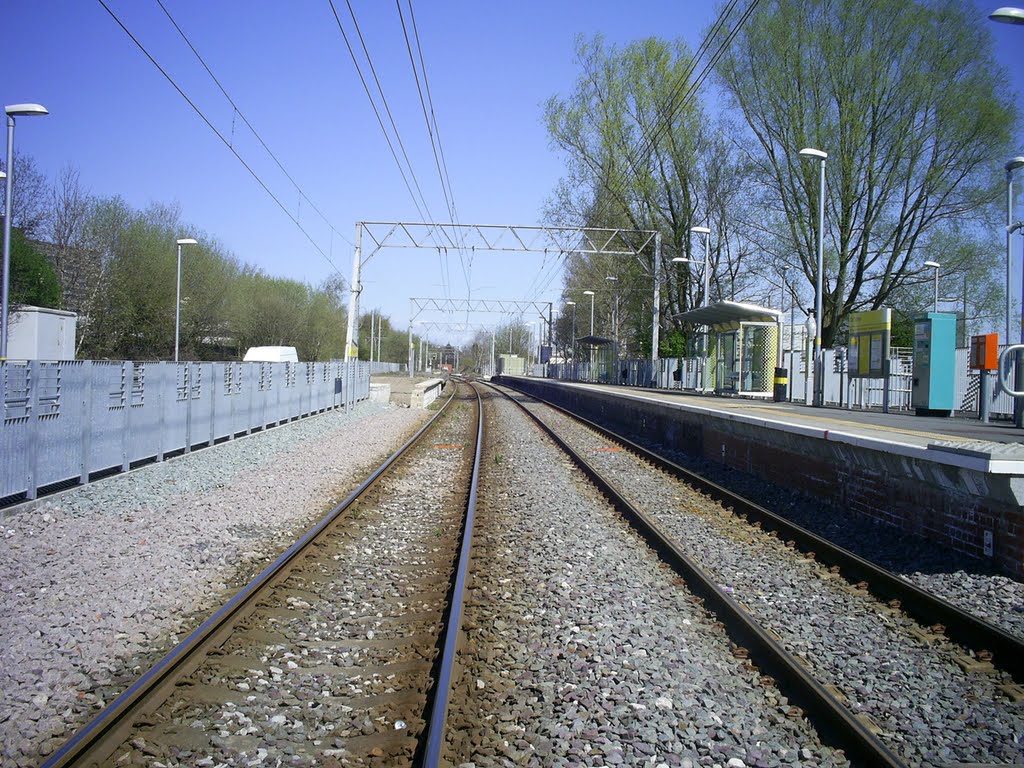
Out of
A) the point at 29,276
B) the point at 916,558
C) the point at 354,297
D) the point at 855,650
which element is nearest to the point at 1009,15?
the point at 916,558

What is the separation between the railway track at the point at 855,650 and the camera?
407 centimetres

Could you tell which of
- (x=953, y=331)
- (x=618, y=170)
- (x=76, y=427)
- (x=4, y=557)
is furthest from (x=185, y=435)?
(x=618, y=170)

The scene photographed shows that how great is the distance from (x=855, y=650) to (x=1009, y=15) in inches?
503

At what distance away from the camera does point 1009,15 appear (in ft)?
45.0

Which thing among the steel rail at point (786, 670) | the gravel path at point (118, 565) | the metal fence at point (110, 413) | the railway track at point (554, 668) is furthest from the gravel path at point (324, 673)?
the metal fence at point (110, 413)

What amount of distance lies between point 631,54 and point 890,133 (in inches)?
502

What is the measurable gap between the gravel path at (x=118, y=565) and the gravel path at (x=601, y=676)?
199cm

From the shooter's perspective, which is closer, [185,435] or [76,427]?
[76,427]

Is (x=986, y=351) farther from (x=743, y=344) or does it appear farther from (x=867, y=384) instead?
(x=743, y=344)

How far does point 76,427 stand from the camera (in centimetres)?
1041

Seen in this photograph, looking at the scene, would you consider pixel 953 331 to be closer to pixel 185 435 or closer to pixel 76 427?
pixel 185 435

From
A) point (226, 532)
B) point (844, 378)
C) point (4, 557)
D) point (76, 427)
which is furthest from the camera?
point (844, 378)

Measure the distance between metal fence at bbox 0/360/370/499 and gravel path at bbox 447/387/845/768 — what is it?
510 centimetres

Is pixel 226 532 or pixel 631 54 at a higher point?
pixel 631 54
